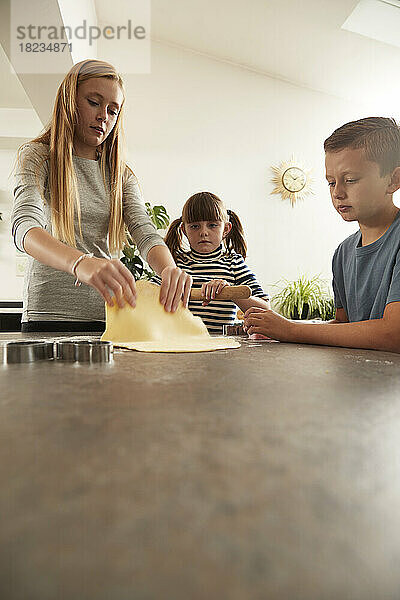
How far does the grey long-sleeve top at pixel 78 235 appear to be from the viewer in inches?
40.0

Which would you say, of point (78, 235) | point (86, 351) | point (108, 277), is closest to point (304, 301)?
point (78, 235)

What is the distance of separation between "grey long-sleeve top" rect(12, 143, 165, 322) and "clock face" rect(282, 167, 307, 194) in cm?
281

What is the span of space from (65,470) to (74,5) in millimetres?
2444

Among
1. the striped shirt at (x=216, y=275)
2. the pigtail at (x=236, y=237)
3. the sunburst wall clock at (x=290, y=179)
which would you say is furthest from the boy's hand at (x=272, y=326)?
the sunburst wall clock at (x=290, y=179)

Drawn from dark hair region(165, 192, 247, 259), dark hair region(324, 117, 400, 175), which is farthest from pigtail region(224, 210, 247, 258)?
dark hair region(324, 117, 400, 175)

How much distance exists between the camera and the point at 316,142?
150 inches

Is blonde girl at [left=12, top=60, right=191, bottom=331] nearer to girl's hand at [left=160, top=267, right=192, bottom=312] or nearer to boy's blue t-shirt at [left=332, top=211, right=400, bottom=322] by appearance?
girl's hand at [left=160, top=267, right=192, bottom=312]

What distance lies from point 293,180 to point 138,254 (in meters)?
1.48

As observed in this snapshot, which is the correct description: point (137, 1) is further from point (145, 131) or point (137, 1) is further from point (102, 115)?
point (102, 115)

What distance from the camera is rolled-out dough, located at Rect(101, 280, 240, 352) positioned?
734 mm

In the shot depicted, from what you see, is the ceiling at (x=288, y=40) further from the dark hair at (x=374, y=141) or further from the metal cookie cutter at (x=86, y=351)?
the metal cookie cutter at (x=86, y=351)

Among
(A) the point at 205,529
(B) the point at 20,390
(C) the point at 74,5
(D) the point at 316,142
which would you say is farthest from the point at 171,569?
(D) the point at 316,142

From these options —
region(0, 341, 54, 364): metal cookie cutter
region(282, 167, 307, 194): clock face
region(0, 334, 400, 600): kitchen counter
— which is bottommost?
region(0, 334, 400, 600): kitchen counter

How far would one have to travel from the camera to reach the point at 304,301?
3.52 metres
